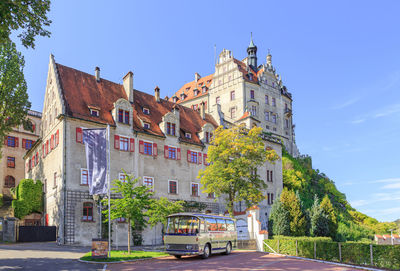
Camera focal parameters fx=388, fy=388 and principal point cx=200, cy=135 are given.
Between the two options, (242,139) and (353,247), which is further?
(242,139)

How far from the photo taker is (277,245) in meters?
27.7

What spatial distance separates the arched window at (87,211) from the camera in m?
34.5

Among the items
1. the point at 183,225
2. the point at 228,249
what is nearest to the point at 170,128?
the point at 228,249

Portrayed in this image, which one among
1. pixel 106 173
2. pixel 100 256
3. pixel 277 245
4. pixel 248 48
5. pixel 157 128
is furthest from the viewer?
pixel 248 48

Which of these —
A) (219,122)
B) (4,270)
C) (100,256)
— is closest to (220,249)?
(100,256)

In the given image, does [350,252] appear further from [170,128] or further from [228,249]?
[170,128]

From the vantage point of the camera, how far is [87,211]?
34.8 meters

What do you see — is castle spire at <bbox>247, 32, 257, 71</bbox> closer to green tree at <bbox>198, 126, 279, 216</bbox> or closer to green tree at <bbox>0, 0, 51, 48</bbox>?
green tree at <bbox>198, 126, 279, 216</bbox>

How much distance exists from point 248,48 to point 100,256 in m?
72.5

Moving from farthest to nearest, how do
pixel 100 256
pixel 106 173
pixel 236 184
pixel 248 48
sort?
1. pixel 248 48
2. pixel 236 184
3. pixel 106 173
4. pixel 100 256

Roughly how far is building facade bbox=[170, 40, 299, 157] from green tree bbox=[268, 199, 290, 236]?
29.4 metres

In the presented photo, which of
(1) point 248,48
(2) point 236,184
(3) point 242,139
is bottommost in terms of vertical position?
(2) point 236,184

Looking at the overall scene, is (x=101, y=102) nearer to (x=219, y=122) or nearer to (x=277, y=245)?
(x=219, y=122)

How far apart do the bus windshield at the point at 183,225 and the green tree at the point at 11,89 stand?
2481cm
